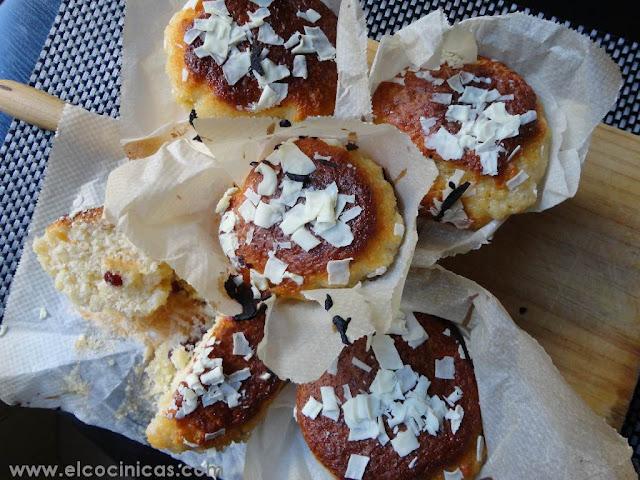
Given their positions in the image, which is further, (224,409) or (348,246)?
(224,409)

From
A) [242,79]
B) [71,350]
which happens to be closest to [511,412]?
[242,79]

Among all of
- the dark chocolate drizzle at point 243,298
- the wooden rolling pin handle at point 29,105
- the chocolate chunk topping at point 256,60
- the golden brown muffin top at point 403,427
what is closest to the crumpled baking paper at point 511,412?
the golden brown muffin top at point 403,427

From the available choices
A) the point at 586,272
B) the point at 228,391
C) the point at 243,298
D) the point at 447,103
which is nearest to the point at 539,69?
the point at 447,103

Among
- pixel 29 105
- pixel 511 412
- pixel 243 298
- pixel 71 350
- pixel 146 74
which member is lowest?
pixel 71 350

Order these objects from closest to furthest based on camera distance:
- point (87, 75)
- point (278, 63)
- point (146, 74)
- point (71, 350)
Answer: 1. point (278, 63)
2. point (146, 74)
3. point (71, 350)
4. point (87, 75)

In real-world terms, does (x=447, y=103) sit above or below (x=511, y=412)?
above

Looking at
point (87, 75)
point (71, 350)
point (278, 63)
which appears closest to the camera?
point (278, 63)

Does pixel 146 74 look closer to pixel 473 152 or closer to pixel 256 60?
pixel 256 60

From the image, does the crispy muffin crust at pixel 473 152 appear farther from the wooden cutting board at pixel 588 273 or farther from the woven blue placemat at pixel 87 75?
the woven blue placemat at pixel 87 75
